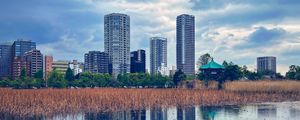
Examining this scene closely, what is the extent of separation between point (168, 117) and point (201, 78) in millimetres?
29500

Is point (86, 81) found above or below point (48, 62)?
below

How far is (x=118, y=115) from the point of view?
25250mm

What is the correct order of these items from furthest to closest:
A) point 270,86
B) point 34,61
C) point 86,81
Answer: point 34,61 < point 86,81 < point 270,86

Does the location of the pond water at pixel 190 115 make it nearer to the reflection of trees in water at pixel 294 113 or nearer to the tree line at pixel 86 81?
the reflection of trees in water at pixel 294 113

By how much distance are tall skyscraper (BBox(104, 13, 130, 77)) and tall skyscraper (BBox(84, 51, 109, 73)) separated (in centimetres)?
260

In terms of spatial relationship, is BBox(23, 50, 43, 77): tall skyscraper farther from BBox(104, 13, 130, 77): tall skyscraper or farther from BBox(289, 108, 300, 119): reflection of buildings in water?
BBox(289, 108, 300, 119): reflection of buildings in water

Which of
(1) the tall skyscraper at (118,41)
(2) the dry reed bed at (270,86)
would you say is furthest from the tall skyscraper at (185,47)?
(2) the dry reed bed at (270,86)

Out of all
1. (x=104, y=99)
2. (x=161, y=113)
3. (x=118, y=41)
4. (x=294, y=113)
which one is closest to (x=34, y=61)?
(x=118, y=41)

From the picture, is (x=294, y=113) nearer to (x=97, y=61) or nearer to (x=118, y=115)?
(x=118, y=115)

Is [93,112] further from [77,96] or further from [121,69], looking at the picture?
[121,69]

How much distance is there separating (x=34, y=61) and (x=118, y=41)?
34.6m

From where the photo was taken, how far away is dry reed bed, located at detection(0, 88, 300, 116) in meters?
24.5

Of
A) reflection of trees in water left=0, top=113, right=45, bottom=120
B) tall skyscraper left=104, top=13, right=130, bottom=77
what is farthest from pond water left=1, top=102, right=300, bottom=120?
tall skyscraper left=104, top=13, right=130, bottom=77

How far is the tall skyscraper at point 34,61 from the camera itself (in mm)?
135375
